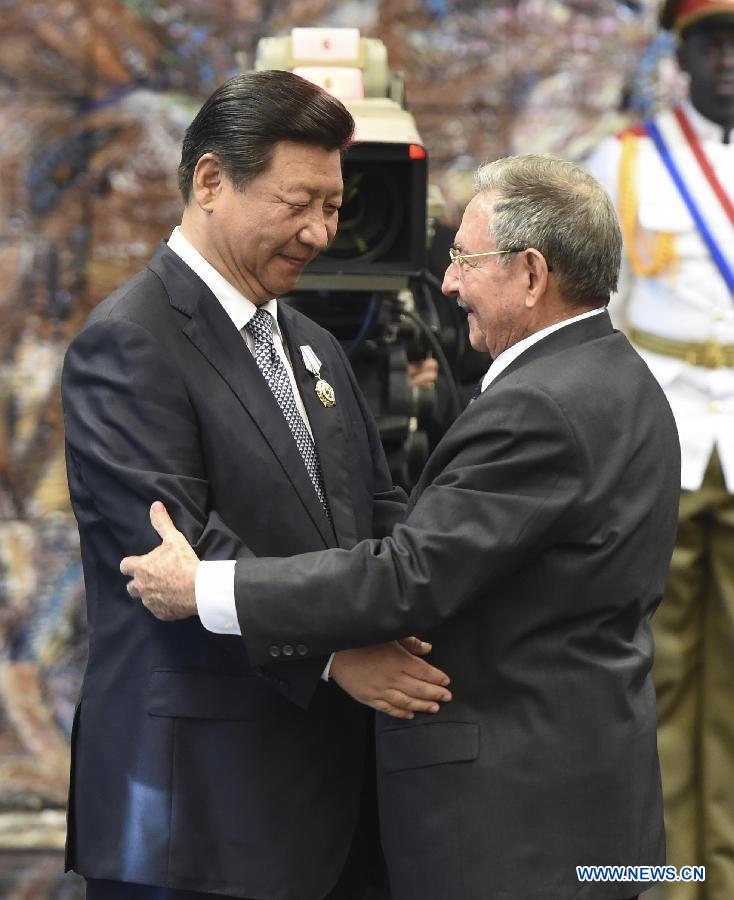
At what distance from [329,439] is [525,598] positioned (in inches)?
17.0

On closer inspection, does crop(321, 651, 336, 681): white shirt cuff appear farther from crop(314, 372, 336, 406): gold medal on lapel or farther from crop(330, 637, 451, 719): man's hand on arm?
crop(314, 372, 336, 406): gold medal on lapel

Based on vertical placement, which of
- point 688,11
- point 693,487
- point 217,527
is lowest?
point 693,487

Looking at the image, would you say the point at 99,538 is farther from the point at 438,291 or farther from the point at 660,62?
the point at 660,62

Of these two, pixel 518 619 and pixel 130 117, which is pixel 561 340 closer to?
pixel 518 619

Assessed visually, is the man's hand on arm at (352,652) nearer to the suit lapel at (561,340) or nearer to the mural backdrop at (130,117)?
the suit lapel at (561,340)

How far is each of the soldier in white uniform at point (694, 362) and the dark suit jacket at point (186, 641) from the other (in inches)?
49.6

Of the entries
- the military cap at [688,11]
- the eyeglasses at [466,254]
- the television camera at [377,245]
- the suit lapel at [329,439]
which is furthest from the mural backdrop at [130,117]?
the eyeglasses at [466,254]

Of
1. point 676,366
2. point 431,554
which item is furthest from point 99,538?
point 676,366

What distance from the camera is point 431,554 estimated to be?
1.82 metres

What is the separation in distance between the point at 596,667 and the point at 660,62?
2112 millimetres

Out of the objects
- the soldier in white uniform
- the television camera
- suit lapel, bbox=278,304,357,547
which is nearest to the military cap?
the soldier in white uniform

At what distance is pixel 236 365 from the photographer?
2.00 meters

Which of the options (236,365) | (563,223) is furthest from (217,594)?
(563,223)

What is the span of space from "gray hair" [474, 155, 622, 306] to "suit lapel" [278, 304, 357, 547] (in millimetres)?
368
